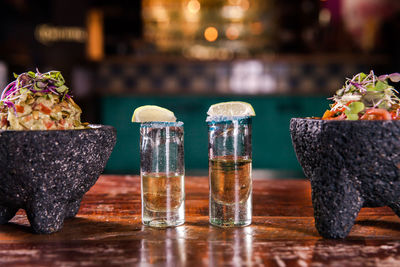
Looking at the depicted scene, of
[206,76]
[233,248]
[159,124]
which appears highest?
[206,76]

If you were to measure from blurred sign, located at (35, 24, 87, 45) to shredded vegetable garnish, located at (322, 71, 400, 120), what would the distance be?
4.82 meters

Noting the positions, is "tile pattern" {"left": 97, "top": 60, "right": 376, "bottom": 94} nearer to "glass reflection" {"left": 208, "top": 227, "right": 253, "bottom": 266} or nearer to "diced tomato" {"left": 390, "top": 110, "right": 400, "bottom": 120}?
"diced tomato" {"left": 390, "top": 110, "right": 400, "bottom": 120}

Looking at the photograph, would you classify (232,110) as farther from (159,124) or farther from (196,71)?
(196,71)

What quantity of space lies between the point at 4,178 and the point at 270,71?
401cm

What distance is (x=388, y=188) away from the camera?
807 mm

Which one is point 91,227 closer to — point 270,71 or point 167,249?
point 167,249

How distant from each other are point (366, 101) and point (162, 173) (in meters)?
0.49

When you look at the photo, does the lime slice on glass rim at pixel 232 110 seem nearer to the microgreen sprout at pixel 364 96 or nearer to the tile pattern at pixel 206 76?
the microgreen sprout at pixel 364 96

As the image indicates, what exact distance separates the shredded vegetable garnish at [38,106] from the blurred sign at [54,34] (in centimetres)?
457

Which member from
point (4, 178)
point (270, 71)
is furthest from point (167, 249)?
point (270, 71)

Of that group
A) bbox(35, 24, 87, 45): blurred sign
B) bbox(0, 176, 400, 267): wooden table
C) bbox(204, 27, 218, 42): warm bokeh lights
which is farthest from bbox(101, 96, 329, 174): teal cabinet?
bbox(0, 176, 400, 267): wooden table

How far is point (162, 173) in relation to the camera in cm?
94

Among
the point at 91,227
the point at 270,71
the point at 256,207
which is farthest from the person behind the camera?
the point at 270,71

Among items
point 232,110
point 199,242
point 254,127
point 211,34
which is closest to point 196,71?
point 254,127
